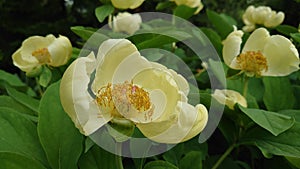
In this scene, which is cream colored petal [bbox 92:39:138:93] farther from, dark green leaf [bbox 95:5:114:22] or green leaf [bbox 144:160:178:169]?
dark green leaf [bbox 95:5:114:22]

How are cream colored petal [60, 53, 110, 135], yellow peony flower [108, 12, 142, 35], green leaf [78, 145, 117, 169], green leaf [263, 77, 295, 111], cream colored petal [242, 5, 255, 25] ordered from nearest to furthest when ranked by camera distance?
cream colored petal [60, 53, 110, 135]
green leaf [78, 145, 117, 169]
green leaf [263, 77, 295, 111]
yellow peony flower [108, 12, 142, 35]
cream colored petal [242, 5, 255, 25]

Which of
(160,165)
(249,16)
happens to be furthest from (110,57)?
(249,16)

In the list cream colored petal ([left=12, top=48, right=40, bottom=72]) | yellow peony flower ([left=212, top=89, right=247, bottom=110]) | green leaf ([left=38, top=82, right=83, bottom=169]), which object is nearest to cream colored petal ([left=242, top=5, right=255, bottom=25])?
yellow peony flower ([left=212, top=89, right=247, bottom=110])

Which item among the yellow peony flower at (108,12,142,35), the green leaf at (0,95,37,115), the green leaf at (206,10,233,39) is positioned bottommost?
the green leaf at (206,10,233,39)

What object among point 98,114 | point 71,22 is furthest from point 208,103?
point 71,22

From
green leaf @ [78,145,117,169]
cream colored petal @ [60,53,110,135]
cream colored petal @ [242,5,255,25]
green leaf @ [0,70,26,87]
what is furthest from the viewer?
cream colored petal @ [242,5,255,25]

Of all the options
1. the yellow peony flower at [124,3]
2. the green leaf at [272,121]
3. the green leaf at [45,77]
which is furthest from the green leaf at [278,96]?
the green leaf at [45,77]

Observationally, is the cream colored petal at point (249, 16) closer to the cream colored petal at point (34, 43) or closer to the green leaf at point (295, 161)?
the cream colored petal at point (34, 43)
